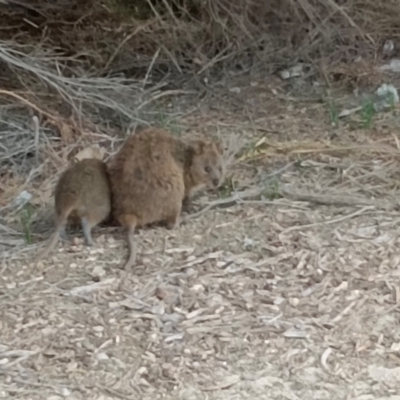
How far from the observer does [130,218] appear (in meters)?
4.29

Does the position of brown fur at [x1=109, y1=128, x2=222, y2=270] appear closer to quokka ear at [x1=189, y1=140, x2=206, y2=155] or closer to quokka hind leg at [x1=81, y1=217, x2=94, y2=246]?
quokka ear at [x1=189, y1=140, x2=206, y2=155]

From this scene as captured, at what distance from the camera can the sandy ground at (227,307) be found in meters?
3.29

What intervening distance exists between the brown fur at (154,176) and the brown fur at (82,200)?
2.9 inches

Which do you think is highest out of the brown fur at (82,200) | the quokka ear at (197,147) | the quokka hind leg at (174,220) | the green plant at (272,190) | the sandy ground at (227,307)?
the quokka ear at (197,147)

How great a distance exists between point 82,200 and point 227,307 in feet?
3.08

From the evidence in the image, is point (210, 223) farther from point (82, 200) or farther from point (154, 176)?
point (82, 200)

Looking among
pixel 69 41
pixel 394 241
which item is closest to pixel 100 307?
pixel 394 241

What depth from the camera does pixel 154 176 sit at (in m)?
4.32

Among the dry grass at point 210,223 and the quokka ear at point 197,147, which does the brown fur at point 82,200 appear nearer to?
the dry grass at point 210,223

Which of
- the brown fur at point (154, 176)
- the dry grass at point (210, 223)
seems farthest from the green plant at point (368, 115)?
the brown fur at point (154, 176)

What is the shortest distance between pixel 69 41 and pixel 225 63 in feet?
3.78

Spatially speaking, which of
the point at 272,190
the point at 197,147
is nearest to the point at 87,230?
the point at 197,147

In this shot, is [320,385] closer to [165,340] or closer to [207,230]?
[165,340]

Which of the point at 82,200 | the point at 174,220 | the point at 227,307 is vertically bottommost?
the point at 227,307
